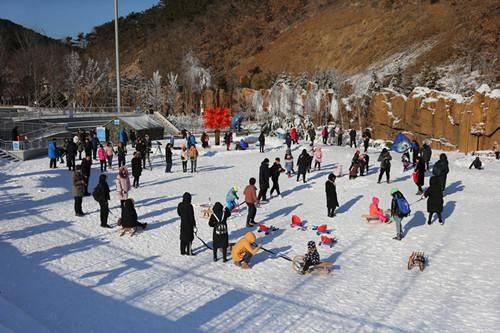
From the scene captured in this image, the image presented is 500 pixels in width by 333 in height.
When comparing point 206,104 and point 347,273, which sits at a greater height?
point 206,104

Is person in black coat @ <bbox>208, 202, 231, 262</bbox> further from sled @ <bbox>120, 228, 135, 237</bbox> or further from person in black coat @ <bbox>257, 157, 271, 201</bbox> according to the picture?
person in black coat @ <bbox>257, 157, 271, 201</bbox>

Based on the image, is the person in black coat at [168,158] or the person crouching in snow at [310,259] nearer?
the person crouching in snow at [310,259]

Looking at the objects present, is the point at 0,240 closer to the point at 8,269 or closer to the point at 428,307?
the point at 8,269

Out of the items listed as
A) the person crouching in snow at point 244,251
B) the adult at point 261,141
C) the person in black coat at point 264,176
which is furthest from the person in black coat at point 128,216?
the adult at point 261,141

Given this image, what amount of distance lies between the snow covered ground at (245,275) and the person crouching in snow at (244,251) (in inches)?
8.0

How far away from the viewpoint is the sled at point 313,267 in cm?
1040

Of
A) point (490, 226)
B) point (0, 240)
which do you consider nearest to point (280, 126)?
point (490, 226)

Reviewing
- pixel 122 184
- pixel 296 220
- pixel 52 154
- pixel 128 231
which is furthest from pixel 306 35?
pixel 128 231

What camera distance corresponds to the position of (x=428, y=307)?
8.98 metres

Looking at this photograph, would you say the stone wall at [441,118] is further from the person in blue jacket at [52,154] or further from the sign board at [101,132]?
the person in blue jacket at [52,154]

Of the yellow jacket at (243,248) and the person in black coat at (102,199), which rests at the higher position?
the person in black coat at (102,199)

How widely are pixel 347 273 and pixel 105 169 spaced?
1367 cm

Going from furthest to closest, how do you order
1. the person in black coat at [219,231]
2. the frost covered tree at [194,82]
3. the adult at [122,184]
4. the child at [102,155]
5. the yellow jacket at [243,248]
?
the frost covered tree at [194,82]
the child at [102,155]
the adult at [122,184]
the person in black coat at [219,231]
the yellow jacket at [243,248]

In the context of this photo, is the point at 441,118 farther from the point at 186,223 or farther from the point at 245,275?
the point at 245,275
